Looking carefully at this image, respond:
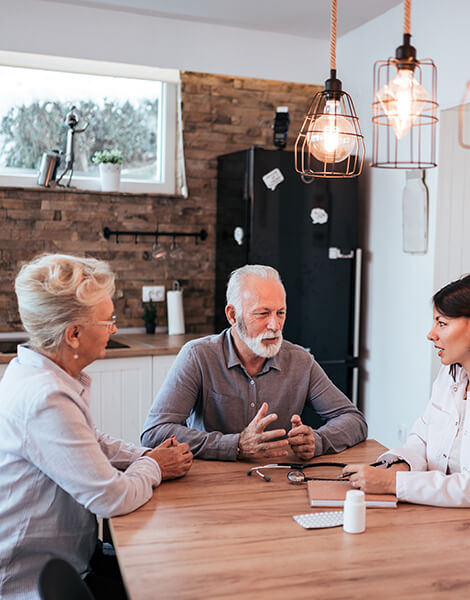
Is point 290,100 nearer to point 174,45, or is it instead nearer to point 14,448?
point 174,45

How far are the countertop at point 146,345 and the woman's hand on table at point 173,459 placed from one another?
5.28 feet

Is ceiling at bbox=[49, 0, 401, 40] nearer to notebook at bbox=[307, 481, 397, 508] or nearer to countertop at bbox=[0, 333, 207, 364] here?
countertop at bbox=[0, 333, 207, 364]

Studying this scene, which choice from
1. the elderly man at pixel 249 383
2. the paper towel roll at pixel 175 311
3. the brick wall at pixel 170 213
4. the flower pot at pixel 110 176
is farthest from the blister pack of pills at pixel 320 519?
the flower pot at pixel 110 176

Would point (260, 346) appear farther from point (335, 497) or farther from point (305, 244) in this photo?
point (305, 244)

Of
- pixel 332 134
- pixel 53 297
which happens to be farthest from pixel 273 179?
pixel 53 297

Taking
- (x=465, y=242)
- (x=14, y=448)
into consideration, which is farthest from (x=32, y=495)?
(x=465, y=242)

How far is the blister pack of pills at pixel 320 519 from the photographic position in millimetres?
1592

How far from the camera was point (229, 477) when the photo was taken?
194 cm

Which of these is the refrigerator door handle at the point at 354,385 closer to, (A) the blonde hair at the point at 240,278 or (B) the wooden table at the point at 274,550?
(A) the blonde hair at the point at 240,278

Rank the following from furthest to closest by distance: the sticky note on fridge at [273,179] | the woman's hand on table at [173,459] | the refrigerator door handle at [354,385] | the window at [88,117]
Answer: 1. the refrigerator door handle at [354,385]
2. the window at [88,117]
3. the sticky note on fridge at [273,179]
4. the woman's hand on table at [173,459]

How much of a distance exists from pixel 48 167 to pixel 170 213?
31.8 inches

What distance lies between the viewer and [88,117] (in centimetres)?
409

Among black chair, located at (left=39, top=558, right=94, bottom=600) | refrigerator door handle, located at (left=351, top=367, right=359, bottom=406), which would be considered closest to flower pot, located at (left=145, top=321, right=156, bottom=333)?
refrigerator door handle, located at (left=351, top=367, right=359, bottom=406)

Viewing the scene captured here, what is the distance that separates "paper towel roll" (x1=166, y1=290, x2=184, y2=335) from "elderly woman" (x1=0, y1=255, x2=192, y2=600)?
2359mm
